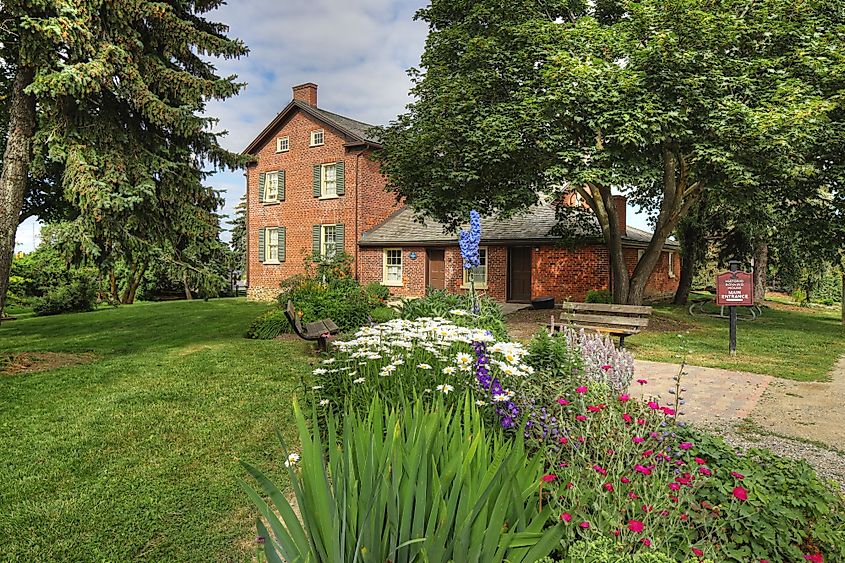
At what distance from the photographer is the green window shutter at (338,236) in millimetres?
22703

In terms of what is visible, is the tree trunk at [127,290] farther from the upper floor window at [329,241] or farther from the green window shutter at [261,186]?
the upper floor window at [329,241]

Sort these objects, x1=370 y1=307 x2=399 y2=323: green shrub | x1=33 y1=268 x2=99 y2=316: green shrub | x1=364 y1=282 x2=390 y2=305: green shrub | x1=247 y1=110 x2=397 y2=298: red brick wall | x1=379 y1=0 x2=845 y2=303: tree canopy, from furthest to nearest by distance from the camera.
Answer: x1=247 y1=110 x2=397 y2=298: red brick wall < x1=364 y1=282 x2=390 y2=305: green shrub < x1=33 y1=268 x2=99 y2=316: green shrub < x1=370 y1=307 x2=399 y2=323: green shrub < x1=379 y1=0 x2=845 y2=303: tree canopy

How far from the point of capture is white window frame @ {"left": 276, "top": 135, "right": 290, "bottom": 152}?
24.4 metres

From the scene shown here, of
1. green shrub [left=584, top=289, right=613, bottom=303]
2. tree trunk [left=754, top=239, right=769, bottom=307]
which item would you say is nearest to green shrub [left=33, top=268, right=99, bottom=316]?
green shrub [left=584, top=289, right=613, bottom=303]

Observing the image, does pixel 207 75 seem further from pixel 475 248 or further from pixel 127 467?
pixel 127 467

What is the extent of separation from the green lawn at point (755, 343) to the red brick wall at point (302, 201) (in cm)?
1235

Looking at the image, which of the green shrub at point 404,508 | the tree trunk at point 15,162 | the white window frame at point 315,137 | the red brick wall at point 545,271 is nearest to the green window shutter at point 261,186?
the white window frame at point 315,137

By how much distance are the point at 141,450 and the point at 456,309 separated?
395cm

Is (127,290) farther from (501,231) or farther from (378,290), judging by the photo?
(501,231)

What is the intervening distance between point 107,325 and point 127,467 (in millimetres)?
11726

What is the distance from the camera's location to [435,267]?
21688 mm

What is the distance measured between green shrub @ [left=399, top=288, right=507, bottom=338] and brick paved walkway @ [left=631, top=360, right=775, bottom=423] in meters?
1.92

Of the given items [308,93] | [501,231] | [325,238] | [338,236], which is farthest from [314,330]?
[308,93]

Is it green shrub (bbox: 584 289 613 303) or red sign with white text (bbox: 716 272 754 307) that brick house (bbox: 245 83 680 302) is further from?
red sign with white text (bbox: 716 272 754 307)
